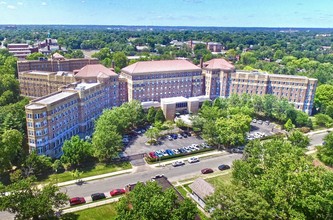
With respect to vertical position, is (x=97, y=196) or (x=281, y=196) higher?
(x=281, y=196)

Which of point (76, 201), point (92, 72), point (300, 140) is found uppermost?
point (92, 72)

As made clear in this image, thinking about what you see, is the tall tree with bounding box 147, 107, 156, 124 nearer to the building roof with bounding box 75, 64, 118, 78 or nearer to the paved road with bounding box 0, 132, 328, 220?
the building roof with bounding box 75, 64, 118, 78

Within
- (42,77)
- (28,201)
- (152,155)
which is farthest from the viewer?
(42,77)

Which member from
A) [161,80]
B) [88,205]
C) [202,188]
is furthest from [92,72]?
[202,188]

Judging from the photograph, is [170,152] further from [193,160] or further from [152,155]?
[193,160]

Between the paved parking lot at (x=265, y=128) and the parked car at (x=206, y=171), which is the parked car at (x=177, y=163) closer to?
the parked car at (x=206, y=171)

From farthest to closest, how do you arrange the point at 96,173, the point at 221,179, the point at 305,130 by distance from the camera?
the point at 305,130, the point at 96,173, the point at 221,179

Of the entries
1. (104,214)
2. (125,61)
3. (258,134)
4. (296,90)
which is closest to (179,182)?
(104,214)

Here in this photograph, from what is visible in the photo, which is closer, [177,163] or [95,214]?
[95,214]
